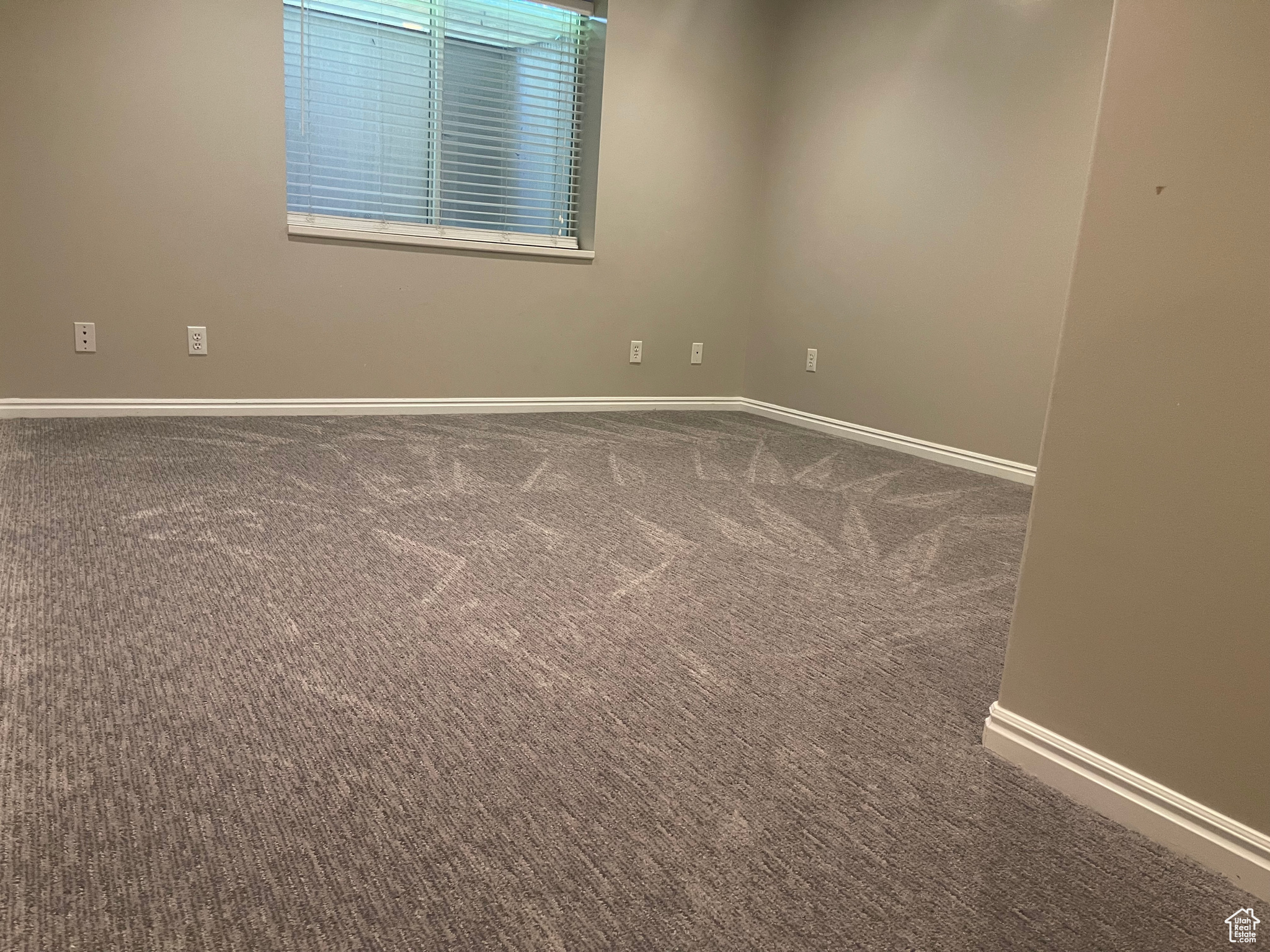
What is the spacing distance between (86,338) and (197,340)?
0.38 m

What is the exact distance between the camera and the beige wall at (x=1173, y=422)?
110 centimetres

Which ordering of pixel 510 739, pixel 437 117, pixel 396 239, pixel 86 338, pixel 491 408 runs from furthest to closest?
pixel 491 408
pixel 437 117
pixel 396 239
pixel 86 338
pixel 510 739

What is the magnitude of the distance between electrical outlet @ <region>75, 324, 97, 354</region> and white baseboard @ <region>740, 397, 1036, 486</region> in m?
3.06

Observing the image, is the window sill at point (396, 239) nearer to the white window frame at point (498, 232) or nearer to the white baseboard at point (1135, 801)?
the white window frame at point (498, 232)

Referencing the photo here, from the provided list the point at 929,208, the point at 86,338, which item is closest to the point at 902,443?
the point at 929,208

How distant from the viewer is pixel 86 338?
10.9 ft

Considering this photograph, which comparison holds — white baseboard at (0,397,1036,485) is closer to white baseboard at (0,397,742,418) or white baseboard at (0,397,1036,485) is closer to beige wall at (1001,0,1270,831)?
white baseboard at (0,397,742,418)

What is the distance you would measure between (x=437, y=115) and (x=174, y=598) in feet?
9.35

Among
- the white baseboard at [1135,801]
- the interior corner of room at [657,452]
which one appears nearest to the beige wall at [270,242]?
the interior corner of room at [657,452]

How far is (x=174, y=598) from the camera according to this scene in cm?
182

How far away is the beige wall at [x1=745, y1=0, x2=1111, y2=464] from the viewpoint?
11.0ft

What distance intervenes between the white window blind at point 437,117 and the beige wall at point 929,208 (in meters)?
1.17

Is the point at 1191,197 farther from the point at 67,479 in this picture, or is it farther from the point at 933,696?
the point at 67,479

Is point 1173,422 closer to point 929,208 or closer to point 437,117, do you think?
point 929,208
